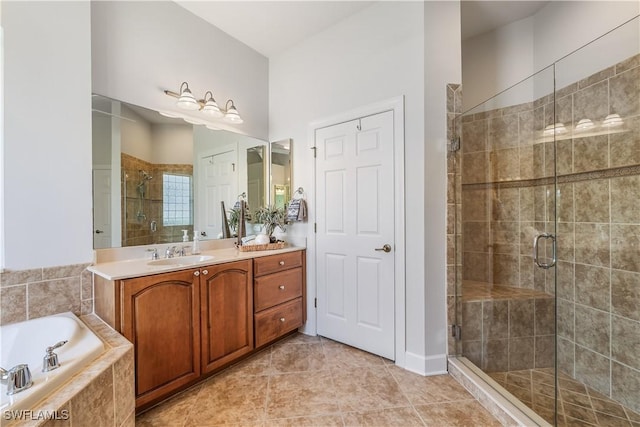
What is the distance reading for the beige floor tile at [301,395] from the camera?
5.30ft

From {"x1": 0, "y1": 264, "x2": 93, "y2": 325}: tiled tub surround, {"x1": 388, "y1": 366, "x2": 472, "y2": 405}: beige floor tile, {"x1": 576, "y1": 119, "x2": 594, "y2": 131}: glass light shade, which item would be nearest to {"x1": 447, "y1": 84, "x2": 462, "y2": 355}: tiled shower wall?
{"x1": 388, "y1": 366, "x2": 472, "y2": 405}: beige floor tile

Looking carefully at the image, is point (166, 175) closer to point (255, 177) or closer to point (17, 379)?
point (255, 177)

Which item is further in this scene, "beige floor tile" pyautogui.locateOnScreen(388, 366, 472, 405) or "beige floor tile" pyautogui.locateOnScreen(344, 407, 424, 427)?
"beige floor tile" pyautogui.locateOnScreen(388, 366, 472, 405)

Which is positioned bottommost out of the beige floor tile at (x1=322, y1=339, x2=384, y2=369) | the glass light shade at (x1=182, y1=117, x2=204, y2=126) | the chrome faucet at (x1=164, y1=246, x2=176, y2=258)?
the beige floor tile at (x1=322, y1=339, x2=384, y2=369)

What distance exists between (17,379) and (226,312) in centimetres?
113

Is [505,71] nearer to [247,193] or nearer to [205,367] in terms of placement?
[247,193]

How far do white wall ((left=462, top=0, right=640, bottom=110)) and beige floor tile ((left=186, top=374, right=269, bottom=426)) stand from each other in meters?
3.07

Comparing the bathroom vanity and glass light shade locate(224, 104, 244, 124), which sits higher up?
glass light shade locate(224, 104, 244, 124)

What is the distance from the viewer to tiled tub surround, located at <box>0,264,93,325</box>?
1492 millimetres

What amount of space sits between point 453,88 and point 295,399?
2.48m

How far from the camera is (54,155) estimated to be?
1.64 meters

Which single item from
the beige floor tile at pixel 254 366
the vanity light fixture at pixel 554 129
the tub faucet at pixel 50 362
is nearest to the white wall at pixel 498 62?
the vanity light fixture at pixel 554 129

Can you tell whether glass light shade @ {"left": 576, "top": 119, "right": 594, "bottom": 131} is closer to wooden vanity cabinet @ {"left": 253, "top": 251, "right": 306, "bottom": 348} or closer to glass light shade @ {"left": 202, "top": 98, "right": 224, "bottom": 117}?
wooden vanity cabinet @ {"left": 253, "top": 251, "right": 306, "bottom": 348}

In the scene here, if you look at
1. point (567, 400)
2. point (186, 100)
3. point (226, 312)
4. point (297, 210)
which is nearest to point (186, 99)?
point (186, 100)
